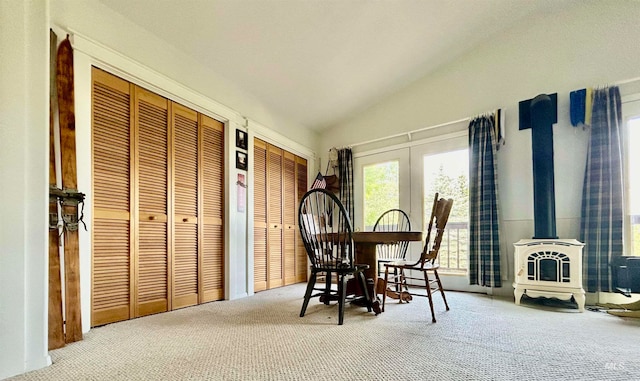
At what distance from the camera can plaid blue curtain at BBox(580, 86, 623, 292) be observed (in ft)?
9.66

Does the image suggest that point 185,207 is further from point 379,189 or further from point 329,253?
point 379,189

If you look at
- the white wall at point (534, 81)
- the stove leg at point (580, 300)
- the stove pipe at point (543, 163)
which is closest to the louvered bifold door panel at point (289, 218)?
the white wall at point (534, 81)

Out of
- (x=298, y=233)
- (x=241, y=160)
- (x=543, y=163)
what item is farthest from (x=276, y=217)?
(x=543, y=163)

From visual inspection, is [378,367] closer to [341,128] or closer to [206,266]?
[206,266]

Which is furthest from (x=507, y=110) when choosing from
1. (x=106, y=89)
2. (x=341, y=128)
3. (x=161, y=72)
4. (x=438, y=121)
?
(x=106, y=89)

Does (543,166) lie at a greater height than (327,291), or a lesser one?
greater

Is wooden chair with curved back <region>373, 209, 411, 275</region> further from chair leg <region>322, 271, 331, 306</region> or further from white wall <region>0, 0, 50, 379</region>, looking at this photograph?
white wall <region>0, 0, 50, 379</region>

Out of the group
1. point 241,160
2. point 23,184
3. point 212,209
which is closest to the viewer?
point 23,184

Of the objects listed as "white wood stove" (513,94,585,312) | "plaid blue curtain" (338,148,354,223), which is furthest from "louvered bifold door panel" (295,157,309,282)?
"white wood stove" (513,94,585,312)

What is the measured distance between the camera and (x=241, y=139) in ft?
12.0

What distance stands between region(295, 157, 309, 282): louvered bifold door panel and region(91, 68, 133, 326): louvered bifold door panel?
2.47m

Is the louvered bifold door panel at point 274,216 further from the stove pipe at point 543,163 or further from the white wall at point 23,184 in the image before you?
the stove pipe at point 543,163

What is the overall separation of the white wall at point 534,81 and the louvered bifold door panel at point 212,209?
2548mm

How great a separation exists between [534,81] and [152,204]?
13.5 ft
